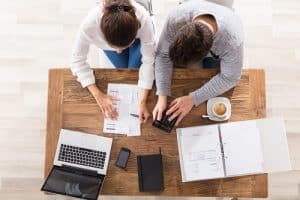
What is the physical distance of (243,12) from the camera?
2590mm

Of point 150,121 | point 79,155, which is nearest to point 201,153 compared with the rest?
point 150,121

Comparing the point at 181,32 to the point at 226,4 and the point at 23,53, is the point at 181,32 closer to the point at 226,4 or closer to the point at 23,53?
the point at 226,4

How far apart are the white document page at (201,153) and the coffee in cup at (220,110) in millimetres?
52

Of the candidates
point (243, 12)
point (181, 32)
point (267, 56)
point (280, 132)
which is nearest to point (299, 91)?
point (267, 56)

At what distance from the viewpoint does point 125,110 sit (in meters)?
1.81

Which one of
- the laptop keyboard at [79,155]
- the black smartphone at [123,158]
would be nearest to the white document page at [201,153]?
the black smartphone at [123,158]

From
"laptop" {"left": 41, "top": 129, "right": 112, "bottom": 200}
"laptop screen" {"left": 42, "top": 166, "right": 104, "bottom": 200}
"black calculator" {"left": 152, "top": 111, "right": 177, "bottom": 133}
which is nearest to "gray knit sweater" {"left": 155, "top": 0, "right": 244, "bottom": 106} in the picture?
"black calculator" {"left": 152, "top": 111, "right": 177, "bottom": 133}

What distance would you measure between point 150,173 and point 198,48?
568mm

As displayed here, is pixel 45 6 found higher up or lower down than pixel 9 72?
higher up

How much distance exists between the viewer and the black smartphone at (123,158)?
1729 millimetres

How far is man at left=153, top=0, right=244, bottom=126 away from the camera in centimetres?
145

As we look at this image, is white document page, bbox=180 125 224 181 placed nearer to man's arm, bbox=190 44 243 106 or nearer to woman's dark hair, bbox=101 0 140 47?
man's arm, bbox=190 44 243 106

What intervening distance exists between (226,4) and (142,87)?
1.58 feet

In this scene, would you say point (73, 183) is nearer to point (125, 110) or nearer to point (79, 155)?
point (79, 155)
